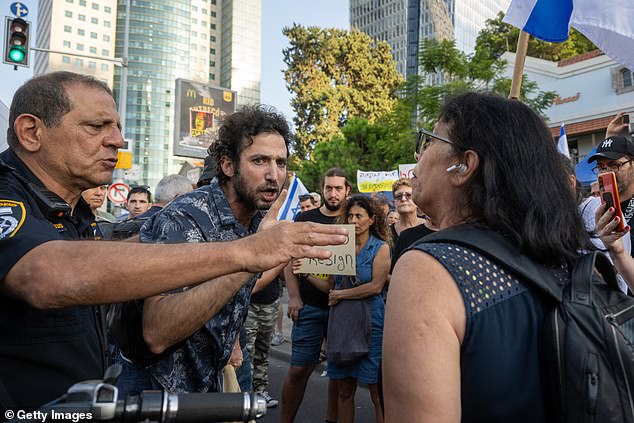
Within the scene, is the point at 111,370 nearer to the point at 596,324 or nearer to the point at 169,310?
the point at 169,310

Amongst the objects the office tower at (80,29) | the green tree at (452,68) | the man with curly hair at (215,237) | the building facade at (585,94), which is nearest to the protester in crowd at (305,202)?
the man with curly hair at (215,237)

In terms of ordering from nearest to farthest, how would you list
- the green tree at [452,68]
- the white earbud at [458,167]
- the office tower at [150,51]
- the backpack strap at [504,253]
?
the backpack strap at [504,253] → the white earbud at [458,167] → the green tree at [452,68] → the office tower at [150,51]

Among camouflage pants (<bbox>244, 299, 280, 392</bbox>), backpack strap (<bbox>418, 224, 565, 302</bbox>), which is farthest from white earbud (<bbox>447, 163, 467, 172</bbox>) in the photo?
camouflage pants (<bbox>244, 299, 280, 392</bbox>)

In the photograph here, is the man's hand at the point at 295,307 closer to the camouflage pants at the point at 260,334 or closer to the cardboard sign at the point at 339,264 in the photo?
the camouflage pants at the point at 260,334

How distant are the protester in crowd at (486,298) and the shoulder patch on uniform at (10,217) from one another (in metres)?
1.02

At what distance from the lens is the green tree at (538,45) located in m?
28.4

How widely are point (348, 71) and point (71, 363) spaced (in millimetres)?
34361

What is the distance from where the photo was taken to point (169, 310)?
5.45 ft

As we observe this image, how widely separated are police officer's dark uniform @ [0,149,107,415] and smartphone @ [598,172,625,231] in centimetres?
239

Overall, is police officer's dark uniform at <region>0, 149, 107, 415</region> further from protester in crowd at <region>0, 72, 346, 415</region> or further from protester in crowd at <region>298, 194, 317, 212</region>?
protester in crowd at <region>298, 194, 317, 212</region>

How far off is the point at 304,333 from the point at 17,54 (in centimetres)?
991

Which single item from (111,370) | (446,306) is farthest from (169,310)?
(446,306)

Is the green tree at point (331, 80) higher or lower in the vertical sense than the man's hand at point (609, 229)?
higher

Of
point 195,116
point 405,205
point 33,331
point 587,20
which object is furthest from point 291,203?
point 195,116
